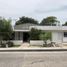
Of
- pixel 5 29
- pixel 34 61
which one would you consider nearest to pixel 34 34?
pixel 5 29

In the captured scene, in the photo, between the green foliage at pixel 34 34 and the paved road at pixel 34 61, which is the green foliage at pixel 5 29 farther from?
the paved road at pixel 34 61

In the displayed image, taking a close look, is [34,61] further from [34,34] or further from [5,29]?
[34,34]

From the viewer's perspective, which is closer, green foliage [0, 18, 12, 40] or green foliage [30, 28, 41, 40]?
green foliage [0, 18, 12, 40]

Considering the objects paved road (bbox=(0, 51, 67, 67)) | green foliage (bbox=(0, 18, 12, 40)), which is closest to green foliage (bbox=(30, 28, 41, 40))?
green foliage (bbox=(0, 18, 12, 40))

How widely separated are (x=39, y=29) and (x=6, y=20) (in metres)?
7.42

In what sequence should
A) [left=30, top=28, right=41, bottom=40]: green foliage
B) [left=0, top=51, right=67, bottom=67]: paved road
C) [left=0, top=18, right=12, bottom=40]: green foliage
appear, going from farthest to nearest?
1. [left=30, top=28, right=41, bottom=40]: green foliage
2. [left=0, top=18, right=12, bottom=40]: green foliage
3. [left=0, top=51, right=67, bottom=67]: paved road

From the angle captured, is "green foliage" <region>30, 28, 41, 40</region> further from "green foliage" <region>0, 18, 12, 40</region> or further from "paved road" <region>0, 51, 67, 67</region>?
"paved road" <region>0, 51, 67, 67</region>

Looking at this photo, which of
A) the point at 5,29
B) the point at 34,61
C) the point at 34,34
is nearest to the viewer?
the point at 34,61

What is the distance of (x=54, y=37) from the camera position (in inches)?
1674

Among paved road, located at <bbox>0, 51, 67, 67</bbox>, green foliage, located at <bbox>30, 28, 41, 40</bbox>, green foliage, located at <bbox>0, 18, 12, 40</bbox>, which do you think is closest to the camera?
paved road, located at <bbox>0, 51, 67, 67</bbox>

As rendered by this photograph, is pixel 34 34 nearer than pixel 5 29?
No

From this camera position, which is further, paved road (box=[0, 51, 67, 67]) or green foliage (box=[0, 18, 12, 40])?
green foliage (box=[0, 18, 12, 40])

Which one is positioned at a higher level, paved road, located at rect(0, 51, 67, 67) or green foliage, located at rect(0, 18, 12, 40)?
green foliage, located at rect(0, 18, 12, 40)

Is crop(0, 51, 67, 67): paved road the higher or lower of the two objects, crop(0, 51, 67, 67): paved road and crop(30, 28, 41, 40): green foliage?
the lower
